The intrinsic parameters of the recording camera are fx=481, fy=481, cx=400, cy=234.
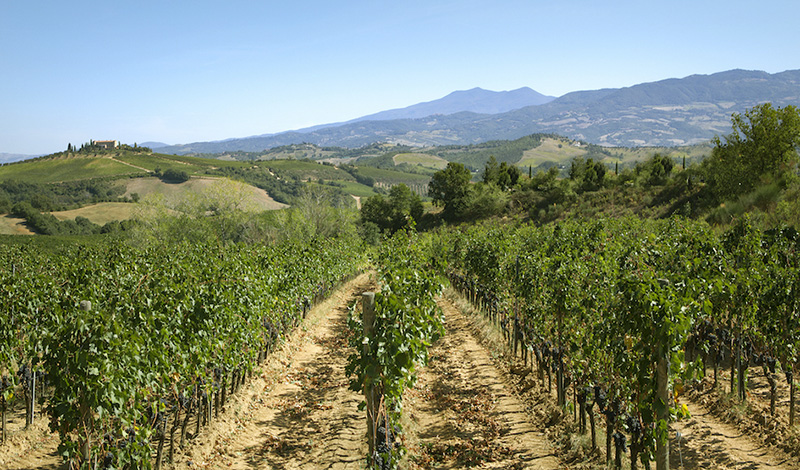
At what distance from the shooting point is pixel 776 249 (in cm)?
929

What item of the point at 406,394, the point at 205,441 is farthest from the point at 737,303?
the point at 205,441

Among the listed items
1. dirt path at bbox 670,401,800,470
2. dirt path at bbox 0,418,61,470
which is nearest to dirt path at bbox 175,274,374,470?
dirt path at bbox 0,418,61,470

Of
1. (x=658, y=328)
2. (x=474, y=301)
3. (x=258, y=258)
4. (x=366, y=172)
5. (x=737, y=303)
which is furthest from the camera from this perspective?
(x=366, y=172)

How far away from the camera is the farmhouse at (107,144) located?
496ft

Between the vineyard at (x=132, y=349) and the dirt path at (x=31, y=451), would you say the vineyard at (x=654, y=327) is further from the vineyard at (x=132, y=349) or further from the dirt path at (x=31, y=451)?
the dirt path at (x=31, y=451)

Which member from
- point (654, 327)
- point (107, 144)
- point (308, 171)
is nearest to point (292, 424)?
point (654, 327)

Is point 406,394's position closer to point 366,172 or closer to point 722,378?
point 722,378

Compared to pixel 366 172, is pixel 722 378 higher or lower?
lower

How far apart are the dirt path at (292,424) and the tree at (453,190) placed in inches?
1922

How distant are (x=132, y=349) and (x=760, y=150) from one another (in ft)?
119

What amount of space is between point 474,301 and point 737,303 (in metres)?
11.8

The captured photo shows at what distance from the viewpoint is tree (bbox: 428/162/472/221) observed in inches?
2397

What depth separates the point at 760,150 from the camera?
30.2 m

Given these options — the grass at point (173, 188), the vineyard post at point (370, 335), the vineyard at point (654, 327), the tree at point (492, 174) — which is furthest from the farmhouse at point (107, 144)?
the vineyard post at point (370, 335)
